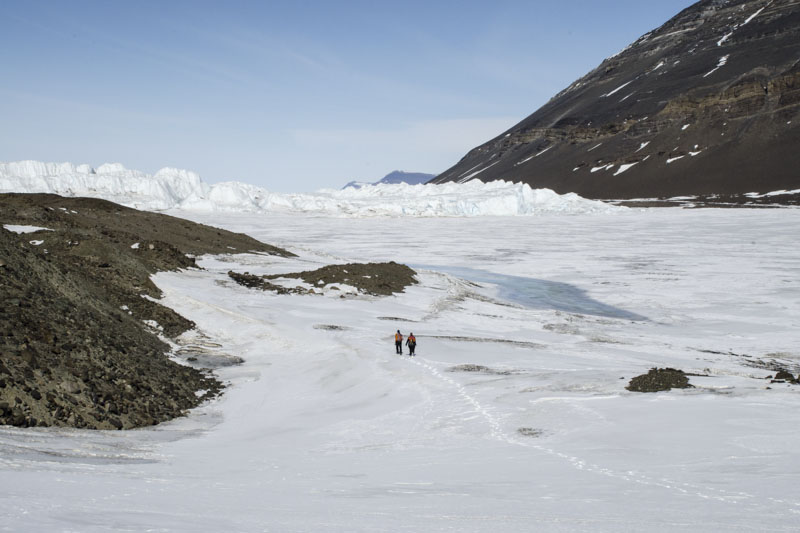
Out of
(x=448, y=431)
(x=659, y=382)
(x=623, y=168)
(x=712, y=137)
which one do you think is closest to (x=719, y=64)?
(x=712, y=137)

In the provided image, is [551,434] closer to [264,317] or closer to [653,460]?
[653,460]

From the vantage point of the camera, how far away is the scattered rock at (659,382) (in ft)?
38.1

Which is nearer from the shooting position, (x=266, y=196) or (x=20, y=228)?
(x=20, y=228)

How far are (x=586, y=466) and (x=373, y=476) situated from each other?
263 cm

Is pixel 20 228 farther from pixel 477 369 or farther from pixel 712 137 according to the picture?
pixel 712 137

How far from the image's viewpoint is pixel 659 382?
38.6ft

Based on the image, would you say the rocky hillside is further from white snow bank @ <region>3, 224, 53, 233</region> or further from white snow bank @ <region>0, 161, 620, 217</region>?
white snow bank @ <region>0, 161, 620, 217</region>

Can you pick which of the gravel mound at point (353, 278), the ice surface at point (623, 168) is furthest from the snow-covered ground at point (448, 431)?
the ice surface at point (623, 168)

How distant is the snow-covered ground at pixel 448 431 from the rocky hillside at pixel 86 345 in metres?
0.65

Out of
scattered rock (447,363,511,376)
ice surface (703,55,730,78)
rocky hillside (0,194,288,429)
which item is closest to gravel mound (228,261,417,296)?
rocky hillside (0,194,288,429)

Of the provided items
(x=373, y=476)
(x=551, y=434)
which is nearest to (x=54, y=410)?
(x=373, y=476)

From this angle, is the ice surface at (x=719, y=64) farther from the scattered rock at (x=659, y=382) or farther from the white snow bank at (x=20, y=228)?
the scattered rock at (x=659, y=382)

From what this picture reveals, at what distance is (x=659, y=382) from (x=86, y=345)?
1076 cm

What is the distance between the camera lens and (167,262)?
83.6 ft
